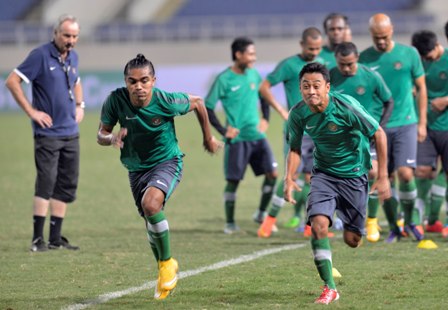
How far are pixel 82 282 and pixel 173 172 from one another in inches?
51.1

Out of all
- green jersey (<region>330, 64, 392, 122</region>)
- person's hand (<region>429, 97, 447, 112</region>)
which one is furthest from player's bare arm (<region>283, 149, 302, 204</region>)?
person's hand (<region>429, 97, 447, 112</region>)

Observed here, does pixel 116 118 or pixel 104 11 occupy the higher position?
pixel 104 11

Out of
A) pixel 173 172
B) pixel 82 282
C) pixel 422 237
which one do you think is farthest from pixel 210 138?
pixel 422 237

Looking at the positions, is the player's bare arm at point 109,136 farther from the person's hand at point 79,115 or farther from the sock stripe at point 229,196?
the sock stripe at point 229,196

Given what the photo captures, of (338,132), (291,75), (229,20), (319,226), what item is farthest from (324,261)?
(229,20)

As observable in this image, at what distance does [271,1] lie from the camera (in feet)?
152

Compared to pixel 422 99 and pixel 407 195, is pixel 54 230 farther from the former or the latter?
pixel 422 99

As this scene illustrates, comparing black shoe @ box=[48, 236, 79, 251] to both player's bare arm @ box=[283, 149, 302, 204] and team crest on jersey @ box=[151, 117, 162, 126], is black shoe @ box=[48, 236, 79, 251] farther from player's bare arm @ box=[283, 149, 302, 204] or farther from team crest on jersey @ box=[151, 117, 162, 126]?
player's bare arm @ box=[283, 149, 302, 204]

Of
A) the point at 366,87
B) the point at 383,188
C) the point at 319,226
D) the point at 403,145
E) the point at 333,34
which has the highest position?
the point at 333,34

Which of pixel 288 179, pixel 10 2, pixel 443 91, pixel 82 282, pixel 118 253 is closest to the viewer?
pixel 288 179

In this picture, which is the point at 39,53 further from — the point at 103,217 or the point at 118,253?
the point at 103,217

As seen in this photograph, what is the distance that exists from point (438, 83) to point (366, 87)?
125cm

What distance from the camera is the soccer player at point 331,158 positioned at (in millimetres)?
7238

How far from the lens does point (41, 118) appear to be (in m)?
10.2
